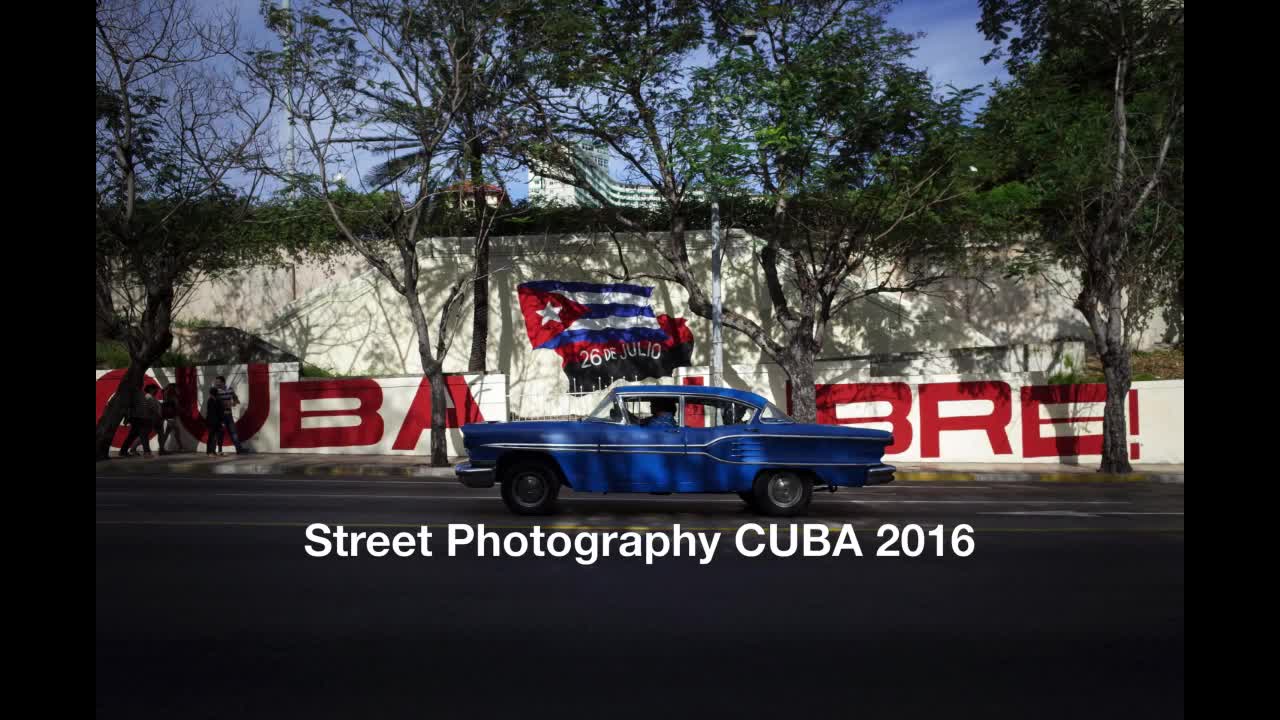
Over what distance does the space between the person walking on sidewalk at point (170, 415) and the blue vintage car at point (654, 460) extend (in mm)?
13942

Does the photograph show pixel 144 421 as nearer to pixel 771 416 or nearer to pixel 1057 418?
pixel 771 416

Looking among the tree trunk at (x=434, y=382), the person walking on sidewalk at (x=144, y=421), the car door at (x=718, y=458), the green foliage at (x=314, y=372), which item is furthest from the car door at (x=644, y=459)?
the green foliage at (x=314, y=372)

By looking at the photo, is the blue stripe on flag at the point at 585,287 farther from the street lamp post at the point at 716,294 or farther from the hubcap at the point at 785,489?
the hubcap at the point at 785,489

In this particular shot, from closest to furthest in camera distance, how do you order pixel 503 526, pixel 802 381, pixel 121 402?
pixel 503 526, pixel 802 381, pixel 121 402

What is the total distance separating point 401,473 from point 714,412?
948 cm

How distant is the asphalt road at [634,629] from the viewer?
4352mm

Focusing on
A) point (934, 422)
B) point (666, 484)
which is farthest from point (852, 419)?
point (666, 484)

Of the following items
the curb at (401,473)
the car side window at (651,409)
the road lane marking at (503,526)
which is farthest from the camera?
the curb at (401,473)

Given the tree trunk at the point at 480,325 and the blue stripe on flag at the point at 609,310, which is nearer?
the tree trunk at the point at 480,325

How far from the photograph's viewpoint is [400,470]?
17.8 metres

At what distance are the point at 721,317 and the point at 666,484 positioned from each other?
942cm

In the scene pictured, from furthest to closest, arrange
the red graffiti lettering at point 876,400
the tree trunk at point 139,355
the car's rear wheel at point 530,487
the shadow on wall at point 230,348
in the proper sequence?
the shadow on wall at point 230,348
the red graffiti lettering at point 876,400
the tree trunk at point 139,355
the car's rear wheel at point 530,487

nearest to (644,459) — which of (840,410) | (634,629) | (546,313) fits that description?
(634,629)

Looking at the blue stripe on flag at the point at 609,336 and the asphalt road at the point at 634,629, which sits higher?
the blue stripe on flag at the point at 609,336
